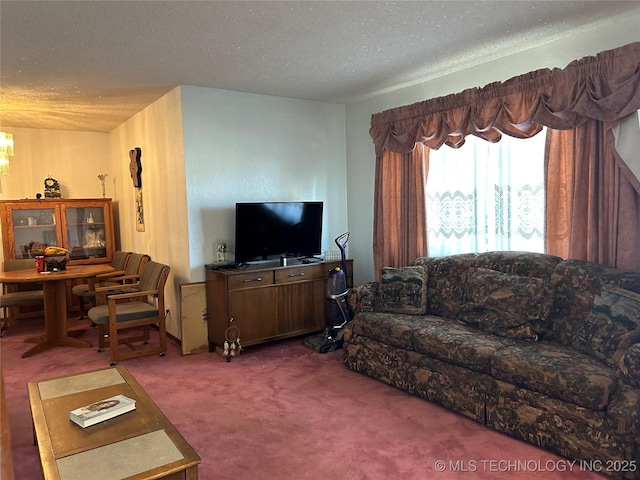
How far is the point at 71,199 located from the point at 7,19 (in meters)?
3.73

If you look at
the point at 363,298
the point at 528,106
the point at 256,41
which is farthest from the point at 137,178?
the point at 528,106

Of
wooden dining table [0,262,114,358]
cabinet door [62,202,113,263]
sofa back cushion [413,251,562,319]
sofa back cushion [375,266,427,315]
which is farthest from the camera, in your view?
cabinet door [62,202,113,263]

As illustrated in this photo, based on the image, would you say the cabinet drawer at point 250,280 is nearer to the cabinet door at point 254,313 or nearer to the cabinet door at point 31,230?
the cabinet door at point 254,313

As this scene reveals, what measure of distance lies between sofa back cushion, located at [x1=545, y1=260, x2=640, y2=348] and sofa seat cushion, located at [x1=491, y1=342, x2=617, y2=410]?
166mm

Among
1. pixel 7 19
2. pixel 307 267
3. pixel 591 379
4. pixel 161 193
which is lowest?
pixel 591 379

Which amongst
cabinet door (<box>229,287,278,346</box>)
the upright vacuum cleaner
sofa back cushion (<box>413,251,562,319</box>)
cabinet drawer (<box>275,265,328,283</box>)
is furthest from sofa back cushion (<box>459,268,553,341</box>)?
cabinet door (<box>229,287,278,346</box>)

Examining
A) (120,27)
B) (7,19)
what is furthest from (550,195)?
(7,19)

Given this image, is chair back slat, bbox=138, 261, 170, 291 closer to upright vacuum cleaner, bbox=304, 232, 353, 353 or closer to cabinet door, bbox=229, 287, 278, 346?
cabinet door, bbox=229, 287, 278, 346

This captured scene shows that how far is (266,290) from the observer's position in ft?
14.5

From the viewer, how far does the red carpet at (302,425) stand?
2436 mm

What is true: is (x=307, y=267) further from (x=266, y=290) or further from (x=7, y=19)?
(x=7, y=19)

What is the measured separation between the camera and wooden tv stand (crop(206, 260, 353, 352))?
426 centimetres

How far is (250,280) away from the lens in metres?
4.32

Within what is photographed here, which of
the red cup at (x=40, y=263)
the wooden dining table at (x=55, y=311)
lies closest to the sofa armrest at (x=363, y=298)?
the wooden dining table at (x=55, y=311)
